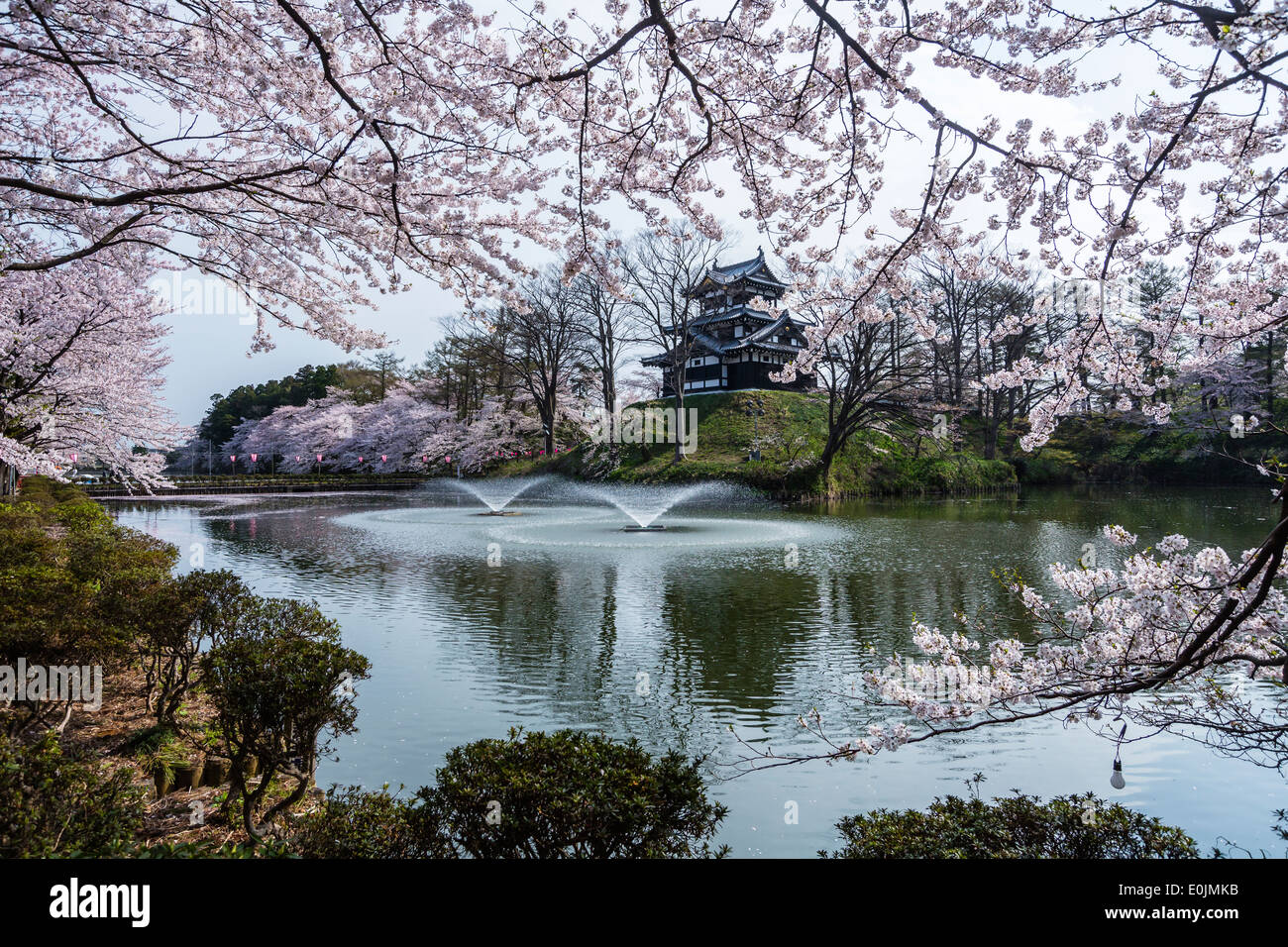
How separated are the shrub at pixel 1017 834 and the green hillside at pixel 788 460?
2510cm

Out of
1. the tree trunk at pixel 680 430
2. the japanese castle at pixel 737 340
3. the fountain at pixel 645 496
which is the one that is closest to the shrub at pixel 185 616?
the fountain at pixel 645 496

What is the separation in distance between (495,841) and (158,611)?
3.99 m

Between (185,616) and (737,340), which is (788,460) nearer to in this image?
(737,340)

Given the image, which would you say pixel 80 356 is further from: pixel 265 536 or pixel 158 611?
pixel 158 611

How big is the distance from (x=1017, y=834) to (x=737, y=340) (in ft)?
123

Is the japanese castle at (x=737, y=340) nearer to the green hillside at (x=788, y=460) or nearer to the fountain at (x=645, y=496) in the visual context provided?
the green hillside at (x=788, y=460)

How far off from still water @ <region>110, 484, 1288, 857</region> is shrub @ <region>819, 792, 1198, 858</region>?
3.04ft

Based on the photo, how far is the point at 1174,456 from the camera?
33031 millimetres

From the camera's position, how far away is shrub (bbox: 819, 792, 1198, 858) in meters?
2.69

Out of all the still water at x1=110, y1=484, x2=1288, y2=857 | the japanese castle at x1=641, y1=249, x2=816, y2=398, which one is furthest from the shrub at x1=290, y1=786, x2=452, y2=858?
the japanese castle at x1=641, y1=249, x2=816, y2=398

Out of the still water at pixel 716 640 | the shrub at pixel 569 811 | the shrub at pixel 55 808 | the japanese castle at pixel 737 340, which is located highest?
the japanese castle at pixel 737 340

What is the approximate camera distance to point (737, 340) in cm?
3903

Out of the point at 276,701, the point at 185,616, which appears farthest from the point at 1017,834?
the point at 185,616

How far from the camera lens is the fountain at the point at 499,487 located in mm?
32188
